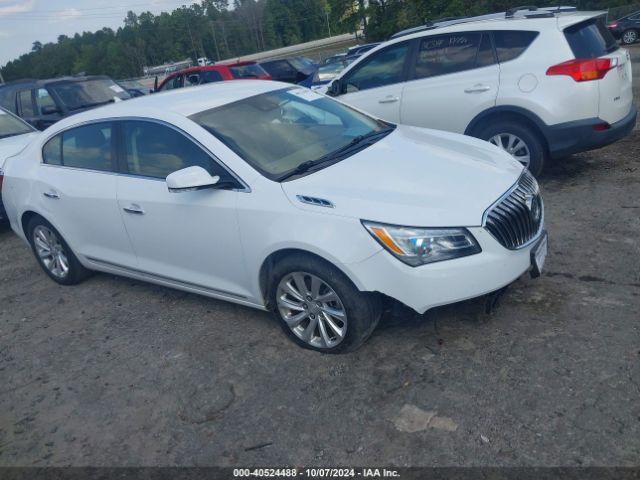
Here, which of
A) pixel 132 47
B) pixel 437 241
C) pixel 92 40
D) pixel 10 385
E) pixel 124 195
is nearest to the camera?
pixel 437 241

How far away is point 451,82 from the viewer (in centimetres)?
634

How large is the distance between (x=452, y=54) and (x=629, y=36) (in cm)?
2047

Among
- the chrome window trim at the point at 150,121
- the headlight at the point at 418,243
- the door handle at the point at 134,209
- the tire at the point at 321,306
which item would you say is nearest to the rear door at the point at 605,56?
the headlight at the point at 418,243

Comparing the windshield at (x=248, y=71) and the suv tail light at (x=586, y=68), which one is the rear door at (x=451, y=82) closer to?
the suv tail light at (x=586, y=68)

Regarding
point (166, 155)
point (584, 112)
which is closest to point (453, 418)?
point (166, 155)

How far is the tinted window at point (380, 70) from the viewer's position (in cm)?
679

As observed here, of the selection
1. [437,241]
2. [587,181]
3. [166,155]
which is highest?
[166,155]

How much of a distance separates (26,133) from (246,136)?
5.95 meters

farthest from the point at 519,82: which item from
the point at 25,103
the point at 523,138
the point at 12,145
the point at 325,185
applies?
the point at 25,103

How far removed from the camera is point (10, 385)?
3924mm

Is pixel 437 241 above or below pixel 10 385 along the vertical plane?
above

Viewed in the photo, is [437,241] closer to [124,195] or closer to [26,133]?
[124,195]

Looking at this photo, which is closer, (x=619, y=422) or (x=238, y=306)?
(x=619, y=422)

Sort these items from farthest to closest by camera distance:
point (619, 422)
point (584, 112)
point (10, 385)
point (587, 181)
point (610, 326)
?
point (587, 181)
point (584, 112)
point (10, 385)
point (610, 326)
point (619, 422)
